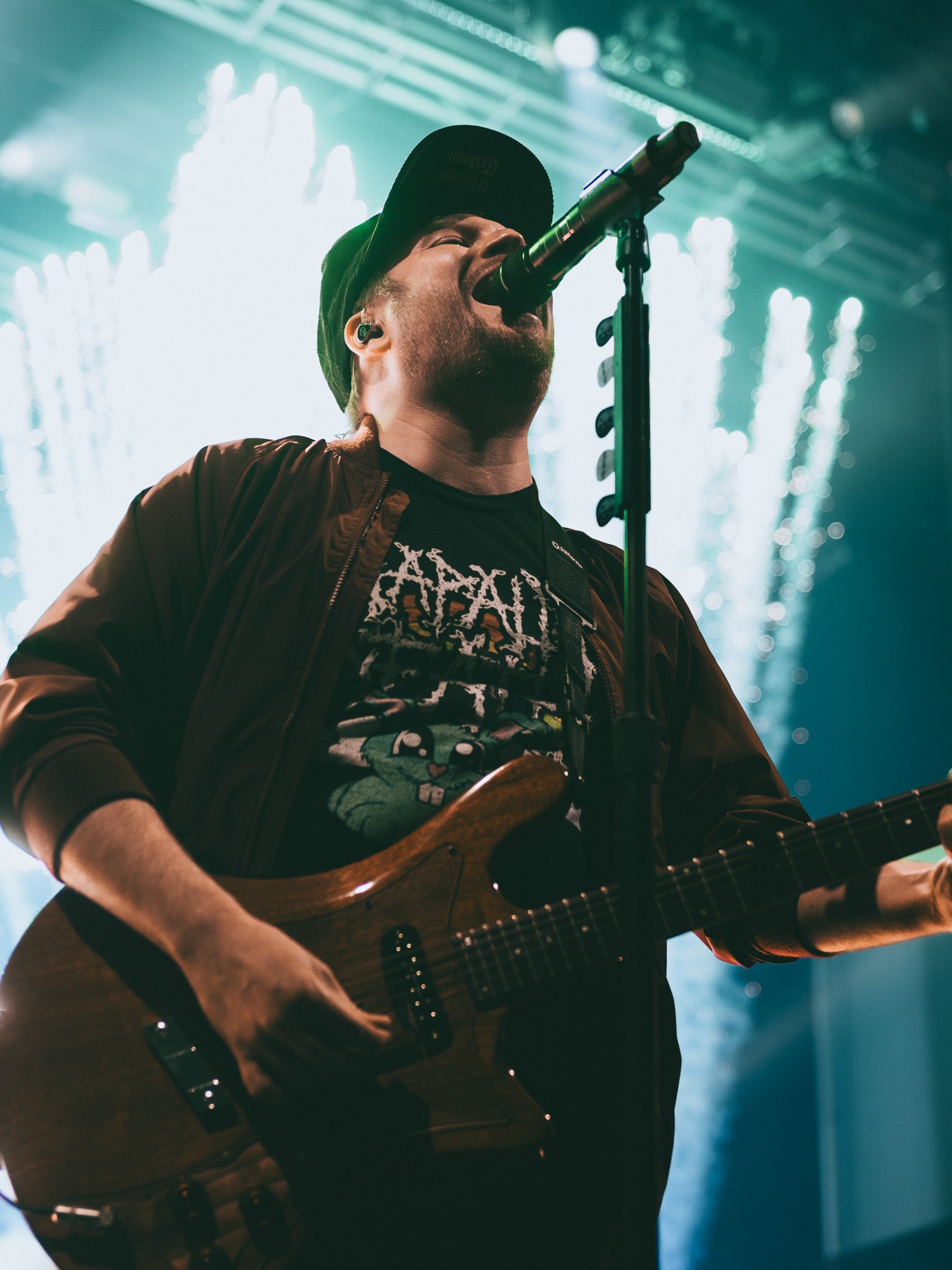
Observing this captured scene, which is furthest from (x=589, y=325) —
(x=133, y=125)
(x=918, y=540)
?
(x=133, y=125)

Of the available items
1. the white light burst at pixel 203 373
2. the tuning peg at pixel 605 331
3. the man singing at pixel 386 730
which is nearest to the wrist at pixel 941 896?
the man singing at pixel 386 730

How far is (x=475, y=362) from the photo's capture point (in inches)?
76.9

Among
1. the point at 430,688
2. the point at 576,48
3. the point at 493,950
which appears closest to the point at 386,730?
the point at 430,688

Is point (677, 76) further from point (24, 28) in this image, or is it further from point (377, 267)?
point (377, 267)

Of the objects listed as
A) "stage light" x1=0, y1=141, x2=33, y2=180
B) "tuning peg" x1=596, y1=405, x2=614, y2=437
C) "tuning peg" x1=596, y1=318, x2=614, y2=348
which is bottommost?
"tuning peg" x1=596, y1=405, x2=614, y2=437

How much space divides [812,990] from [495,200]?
15.0 feet

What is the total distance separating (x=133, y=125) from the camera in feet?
15.8

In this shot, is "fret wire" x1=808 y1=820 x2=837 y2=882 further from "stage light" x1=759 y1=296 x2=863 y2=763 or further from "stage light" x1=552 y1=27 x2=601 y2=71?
"stage light" x1=552 y1=27 x2=601 y2=71

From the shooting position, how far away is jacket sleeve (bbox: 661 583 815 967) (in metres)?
1.67

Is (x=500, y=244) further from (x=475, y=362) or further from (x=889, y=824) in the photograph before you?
(x=889, y=824)

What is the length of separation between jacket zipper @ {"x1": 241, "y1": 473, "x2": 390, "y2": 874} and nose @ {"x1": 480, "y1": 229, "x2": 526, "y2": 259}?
24.0 inches

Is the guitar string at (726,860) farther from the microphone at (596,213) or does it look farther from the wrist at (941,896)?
the microphone at (596,213)

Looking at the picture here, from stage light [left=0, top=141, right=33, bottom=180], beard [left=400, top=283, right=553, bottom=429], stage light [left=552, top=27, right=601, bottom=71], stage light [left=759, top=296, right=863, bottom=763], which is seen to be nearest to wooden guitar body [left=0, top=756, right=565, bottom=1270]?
beard [left=400, top=283, right=553, bottom=429]

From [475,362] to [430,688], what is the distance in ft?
2.39
